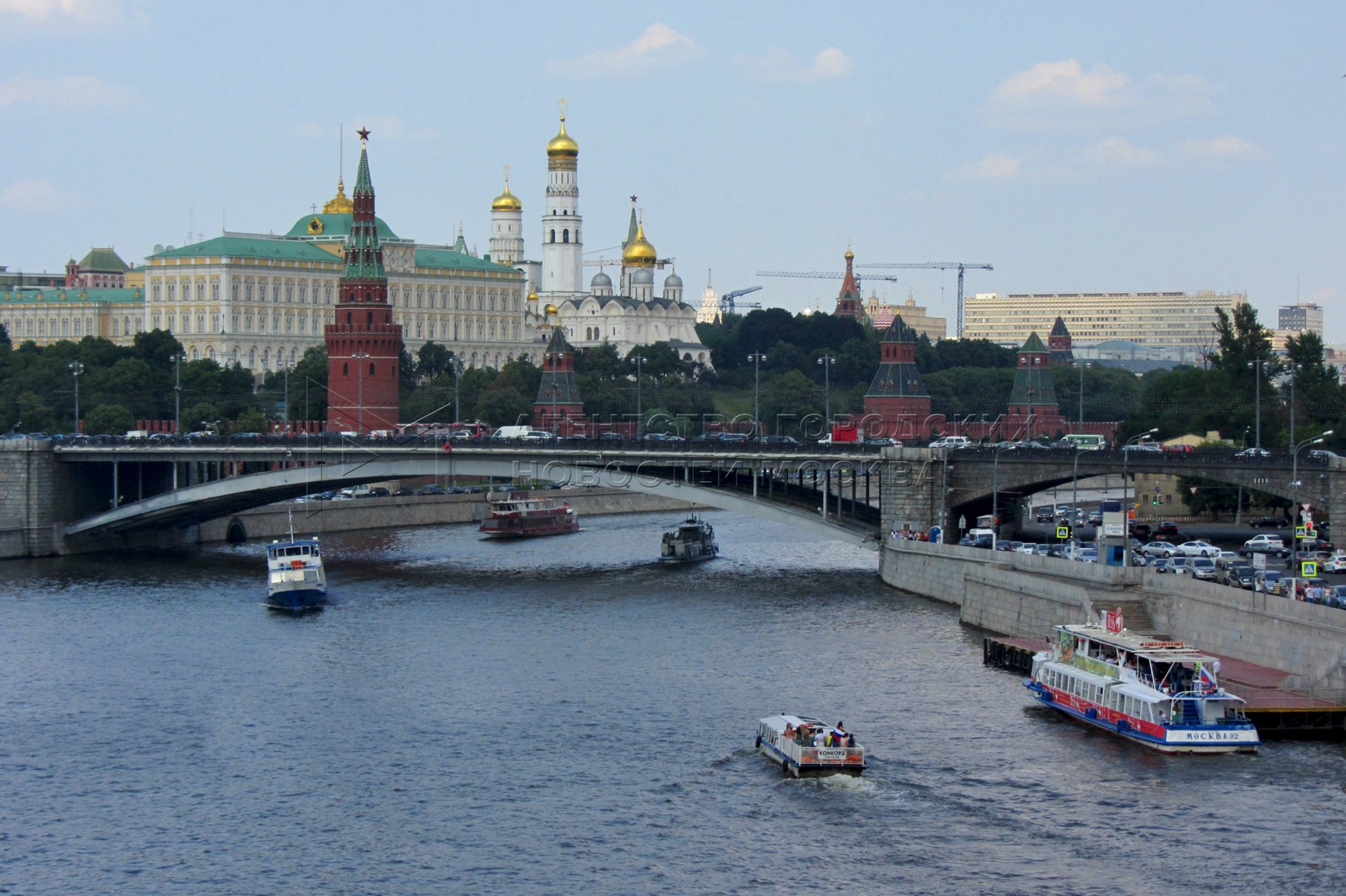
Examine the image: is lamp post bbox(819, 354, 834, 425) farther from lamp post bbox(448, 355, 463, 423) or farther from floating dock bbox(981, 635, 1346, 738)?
floating dock bbox(981, 635, 1346, 738)

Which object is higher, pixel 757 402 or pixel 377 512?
pixel 757 402

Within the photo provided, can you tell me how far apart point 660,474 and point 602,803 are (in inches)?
1581

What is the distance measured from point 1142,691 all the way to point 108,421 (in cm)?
8144

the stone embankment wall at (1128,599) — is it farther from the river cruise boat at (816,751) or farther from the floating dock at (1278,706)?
the river cruise boat at (816,751)

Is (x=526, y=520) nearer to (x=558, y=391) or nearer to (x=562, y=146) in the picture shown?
(x=558, y=391)

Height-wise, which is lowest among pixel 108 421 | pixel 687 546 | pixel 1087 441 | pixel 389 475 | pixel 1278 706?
pixel 1278 706

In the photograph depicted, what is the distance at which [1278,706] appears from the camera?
137ft

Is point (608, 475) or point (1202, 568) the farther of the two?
point (608, 475)

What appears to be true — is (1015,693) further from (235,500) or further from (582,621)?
(235,500)

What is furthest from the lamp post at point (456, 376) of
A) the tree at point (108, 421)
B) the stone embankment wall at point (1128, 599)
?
the stone embankment wall at point (1128, 599)

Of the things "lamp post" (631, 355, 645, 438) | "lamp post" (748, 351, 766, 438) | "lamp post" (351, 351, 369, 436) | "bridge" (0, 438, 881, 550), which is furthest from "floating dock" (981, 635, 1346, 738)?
"lamp post" (351, 351, 369, 436)

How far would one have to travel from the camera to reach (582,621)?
60469 mm

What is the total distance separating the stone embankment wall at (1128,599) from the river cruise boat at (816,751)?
10.3 m

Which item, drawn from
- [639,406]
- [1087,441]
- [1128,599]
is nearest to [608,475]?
[639,406]
